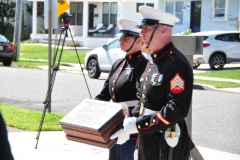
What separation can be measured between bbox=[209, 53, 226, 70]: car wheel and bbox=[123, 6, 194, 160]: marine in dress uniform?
2079 cm

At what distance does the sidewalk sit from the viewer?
27.0 feet

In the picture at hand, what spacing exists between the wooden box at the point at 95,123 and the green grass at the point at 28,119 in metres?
5.37

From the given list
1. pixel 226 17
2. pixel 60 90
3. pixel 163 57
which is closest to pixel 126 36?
pixel 163 57

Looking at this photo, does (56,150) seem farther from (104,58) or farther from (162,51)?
(104,58)

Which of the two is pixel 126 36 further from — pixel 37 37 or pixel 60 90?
pixel 37 37

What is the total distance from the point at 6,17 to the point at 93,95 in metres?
36.1

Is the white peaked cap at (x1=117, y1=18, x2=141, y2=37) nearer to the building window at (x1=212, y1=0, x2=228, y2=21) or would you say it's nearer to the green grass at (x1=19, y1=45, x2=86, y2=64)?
the green grass at (x1=19, y1=45, x2=86, y2=64)

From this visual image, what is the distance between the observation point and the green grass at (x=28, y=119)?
10368mm

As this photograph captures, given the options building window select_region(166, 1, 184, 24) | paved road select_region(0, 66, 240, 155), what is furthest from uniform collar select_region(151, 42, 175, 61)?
building window select_region(166, 1, 184, 24)

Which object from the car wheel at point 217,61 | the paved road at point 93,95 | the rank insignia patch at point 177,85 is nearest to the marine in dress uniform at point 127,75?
the rank insignia patch at point 177,85

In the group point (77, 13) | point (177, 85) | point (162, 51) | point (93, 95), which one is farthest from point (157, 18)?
point (77, 13)

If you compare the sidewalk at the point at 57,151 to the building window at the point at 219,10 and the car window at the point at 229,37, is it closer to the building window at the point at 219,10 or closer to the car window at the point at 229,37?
the car window at the point at 229,37

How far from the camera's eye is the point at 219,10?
116ft

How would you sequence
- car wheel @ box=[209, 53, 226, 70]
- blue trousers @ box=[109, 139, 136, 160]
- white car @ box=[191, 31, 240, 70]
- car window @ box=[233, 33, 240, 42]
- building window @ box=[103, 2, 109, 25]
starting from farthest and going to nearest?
1. building window @ box=[103, 2, 109, 25]
2. car window @ box=[233, 33, 240, 42]
3. car wheel @ box=[209, 53, 226, 70]
4. white car @ box=[191, 31, 240, 70]
5. blue trousers @ box=[109, 139, 136, 160]
